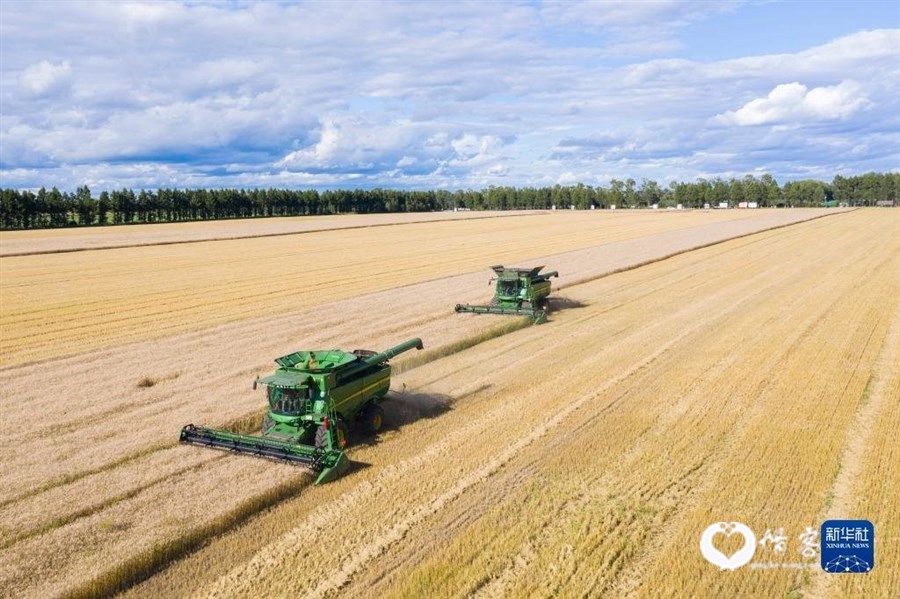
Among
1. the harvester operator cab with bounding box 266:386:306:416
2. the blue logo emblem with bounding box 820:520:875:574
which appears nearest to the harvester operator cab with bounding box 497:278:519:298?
the harvester operator cab with bounding box 266:386:306:416

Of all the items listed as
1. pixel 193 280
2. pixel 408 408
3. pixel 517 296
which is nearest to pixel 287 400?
pixel 408 408

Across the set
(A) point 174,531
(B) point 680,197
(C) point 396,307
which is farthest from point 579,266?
(B) point 680,197

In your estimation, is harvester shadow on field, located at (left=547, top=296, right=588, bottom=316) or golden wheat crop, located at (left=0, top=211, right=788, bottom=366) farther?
harvester shadow on field, located at (left=547, top=296, right=588, bottom=316)

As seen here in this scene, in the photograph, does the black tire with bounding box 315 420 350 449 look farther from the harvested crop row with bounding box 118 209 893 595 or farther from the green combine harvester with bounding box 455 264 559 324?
the green combine harvester with bounding box 455 264 559 324

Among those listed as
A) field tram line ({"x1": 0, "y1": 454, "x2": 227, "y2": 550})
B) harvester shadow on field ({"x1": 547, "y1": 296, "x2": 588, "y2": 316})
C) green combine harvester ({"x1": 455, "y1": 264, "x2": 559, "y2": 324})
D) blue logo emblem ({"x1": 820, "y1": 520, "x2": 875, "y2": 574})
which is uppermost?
green combine harvester ({"x1": 455, "y1": 264, "x2": 559, "y2": 324})

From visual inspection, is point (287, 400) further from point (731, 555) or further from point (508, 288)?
point (508, 288)

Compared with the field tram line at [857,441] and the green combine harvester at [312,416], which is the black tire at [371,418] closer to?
the green combine harvester at [312,416]
